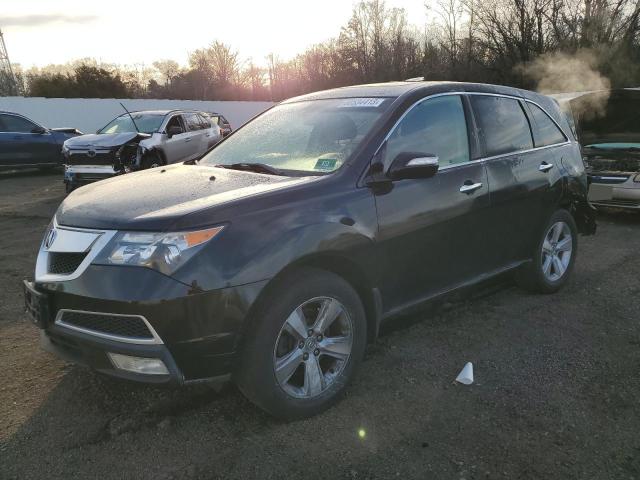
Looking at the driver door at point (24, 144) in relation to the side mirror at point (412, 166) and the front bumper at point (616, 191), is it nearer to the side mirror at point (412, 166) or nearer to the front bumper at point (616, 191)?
the front bumper at point (616, 191)

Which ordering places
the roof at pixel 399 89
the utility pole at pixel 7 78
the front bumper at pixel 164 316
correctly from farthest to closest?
the utility pole at pixel 7 78 < the roof at pixel 399 89 < the front bumper at pixel 164 316

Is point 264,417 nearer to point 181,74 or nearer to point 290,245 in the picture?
point 290,245

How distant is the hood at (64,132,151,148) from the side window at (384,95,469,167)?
26.1 ft

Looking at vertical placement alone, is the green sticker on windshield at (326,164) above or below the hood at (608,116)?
above

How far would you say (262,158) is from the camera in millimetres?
3533

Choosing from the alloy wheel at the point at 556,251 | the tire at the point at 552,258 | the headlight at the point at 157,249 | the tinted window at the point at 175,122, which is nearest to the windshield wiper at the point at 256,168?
the headlight at the point at 157,249

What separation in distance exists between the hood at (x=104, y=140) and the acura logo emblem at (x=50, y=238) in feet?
25.1

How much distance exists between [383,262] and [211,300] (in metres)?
1.12

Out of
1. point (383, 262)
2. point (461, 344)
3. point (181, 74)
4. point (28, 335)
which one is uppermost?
point (181, 74)

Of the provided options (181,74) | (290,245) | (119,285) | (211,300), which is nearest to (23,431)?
(119,285)

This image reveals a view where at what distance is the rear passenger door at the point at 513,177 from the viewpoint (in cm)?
392

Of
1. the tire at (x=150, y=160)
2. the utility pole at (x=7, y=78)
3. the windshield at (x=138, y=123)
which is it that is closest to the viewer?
the tire at (x=150, y=160)

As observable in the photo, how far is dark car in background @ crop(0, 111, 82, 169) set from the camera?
43.0 ft

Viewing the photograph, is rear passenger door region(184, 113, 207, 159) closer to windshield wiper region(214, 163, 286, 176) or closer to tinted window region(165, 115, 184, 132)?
tinted window region(165, 115, 184, 132)
